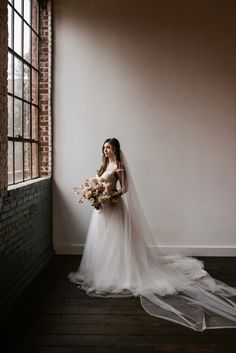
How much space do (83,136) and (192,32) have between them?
7.02 ft

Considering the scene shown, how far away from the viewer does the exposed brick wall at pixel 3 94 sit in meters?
3.37

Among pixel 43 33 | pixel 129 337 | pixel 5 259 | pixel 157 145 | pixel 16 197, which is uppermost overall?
pixel 43 33

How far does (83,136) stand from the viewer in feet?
18.1

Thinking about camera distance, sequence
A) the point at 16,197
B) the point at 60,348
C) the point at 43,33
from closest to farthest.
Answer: the point at 60,348 → the point at 16,197 → the point at 43,33

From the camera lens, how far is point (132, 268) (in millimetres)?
4238

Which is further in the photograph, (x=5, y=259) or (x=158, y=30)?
(x=158, y=30)

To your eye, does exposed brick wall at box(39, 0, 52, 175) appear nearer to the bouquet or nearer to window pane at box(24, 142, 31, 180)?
window pane at box(24, 142, 31, 180)

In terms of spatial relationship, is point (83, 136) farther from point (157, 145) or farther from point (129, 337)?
point (129, 337)

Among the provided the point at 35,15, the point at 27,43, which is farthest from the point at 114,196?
the point at 35,15

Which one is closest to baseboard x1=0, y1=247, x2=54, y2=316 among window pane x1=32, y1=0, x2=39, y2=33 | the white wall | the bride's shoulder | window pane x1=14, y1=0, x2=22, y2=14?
the white wall

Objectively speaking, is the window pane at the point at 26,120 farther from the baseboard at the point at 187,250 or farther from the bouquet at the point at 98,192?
the baseboard at the point at 187,250

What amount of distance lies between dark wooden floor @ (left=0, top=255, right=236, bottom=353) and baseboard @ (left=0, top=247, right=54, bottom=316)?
7cm

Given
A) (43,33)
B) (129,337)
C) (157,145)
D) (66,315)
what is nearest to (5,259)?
(66,315)

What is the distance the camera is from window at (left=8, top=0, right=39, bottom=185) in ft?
13.4
